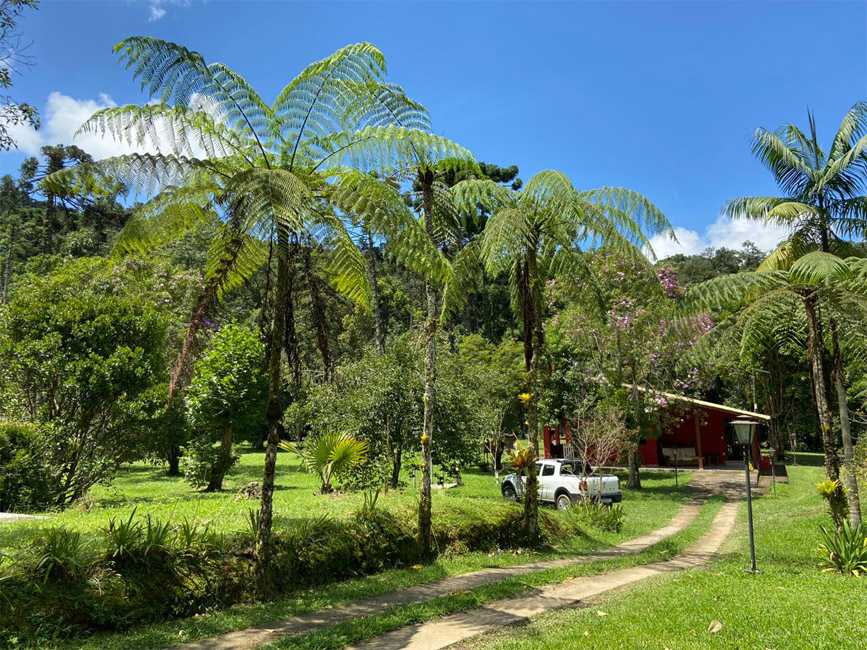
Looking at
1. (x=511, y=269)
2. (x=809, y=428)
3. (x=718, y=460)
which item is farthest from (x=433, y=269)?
(x=809, y=428)

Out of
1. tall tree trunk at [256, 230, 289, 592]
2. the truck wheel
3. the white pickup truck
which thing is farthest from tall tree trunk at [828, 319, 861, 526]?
tall tree trunk at [256, 230, 289, 592]

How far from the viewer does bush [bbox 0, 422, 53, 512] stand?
11.0m

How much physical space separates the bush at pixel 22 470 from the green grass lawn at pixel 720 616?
32.2 feet

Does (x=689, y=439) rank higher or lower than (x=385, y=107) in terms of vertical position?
lower

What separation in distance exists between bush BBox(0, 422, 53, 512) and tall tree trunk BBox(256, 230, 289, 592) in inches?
→ 267

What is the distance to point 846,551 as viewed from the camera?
30.0 feet

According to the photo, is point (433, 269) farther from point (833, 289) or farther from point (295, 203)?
point (833, 289)

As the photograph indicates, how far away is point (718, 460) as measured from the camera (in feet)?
113

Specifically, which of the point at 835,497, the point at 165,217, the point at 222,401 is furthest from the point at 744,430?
the point at 222,401

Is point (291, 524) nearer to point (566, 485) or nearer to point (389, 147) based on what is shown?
point (389, 147)

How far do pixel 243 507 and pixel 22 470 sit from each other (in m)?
4.45

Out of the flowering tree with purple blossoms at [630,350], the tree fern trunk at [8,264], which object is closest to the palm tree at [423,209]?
the flowering tree with purple blossoms at [630,350]

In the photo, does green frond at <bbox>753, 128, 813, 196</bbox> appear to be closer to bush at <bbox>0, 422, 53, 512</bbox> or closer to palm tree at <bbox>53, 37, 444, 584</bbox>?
palm tree at <bbox>53, 37, 444, 584</bbox>

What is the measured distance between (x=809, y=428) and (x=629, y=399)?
25893 mm
